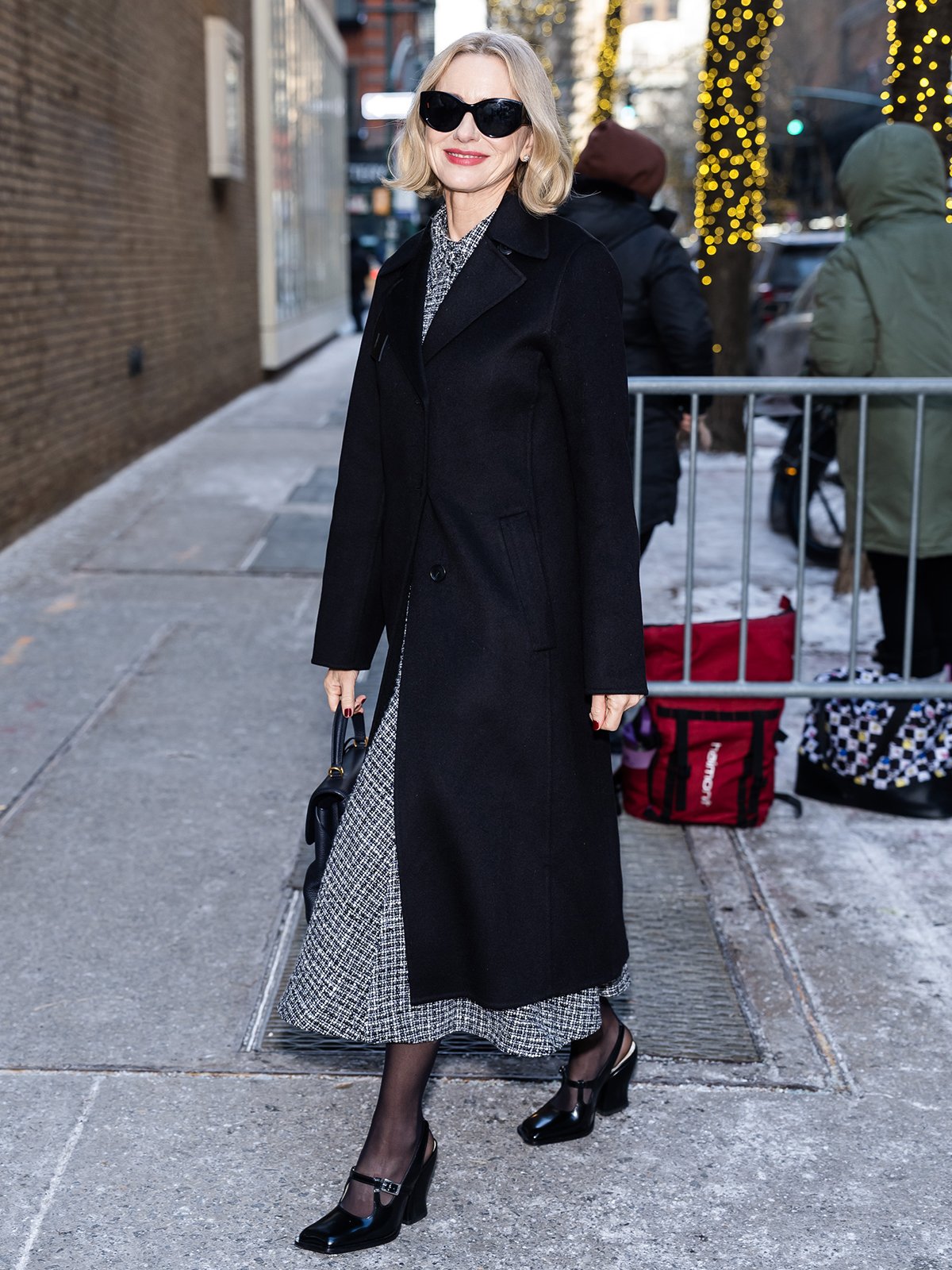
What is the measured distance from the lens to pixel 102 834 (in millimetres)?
4664

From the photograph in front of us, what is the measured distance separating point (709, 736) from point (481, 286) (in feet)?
7.69

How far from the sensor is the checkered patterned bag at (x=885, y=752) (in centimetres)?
488

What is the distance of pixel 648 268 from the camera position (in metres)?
5.30

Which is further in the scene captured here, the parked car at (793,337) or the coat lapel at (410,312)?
the parked car at (793,337)

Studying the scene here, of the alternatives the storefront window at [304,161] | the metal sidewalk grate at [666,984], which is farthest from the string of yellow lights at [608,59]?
the metal sidewalk grate at [666,984]

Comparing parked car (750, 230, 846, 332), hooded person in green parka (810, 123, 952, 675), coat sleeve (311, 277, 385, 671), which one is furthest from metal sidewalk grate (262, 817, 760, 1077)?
parked car (750, 230, 846, 332)

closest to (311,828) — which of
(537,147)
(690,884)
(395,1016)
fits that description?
(395,1016)

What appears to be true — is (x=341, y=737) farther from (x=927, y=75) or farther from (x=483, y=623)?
(x=927, y=75)

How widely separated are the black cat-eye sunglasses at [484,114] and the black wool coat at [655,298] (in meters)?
2.63

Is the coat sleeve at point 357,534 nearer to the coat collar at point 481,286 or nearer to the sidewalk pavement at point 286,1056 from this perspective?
the coat collar at point 481,286

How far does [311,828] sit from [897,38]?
6014mm

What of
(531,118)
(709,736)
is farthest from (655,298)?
(531,118)

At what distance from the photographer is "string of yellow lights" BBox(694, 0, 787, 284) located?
12.5 metres

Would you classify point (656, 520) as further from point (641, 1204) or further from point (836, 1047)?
point (641, 1204)
